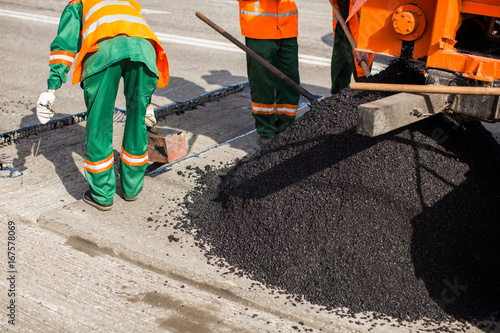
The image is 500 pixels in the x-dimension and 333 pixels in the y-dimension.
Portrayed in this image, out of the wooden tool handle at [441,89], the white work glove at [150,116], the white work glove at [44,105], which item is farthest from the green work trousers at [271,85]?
the wooden tool handle at [441,89]

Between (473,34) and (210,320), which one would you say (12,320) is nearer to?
(210,320)

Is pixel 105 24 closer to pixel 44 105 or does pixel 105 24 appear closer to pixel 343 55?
pixel 44 105

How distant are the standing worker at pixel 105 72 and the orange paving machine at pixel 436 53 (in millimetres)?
1477

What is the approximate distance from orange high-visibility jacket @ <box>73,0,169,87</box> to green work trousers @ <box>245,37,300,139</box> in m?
1.39

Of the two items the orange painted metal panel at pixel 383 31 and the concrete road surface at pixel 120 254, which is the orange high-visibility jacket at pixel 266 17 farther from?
the orange painted metal panel at pixel 383 31

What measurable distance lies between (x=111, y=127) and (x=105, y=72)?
0.39 m

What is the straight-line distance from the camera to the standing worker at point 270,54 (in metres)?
4.79

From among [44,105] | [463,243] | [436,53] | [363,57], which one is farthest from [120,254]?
[363,57]

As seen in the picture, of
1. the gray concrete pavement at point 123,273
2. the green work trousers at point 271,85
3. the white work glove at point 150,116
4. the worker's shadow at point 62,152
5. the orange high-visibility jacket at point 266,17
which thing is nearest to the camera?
the gray concrete pavement at point 123,273

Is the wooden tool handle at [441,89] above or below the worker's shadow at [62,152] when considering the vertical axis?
above

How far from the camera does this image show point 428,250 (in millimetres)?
3121

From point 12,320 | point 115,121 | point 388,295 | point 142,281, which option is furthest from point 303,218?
point 115,121

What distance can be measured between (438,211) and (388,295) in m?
0.60

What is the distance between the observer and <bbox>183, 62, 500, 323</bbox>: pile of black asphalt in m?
3.02
